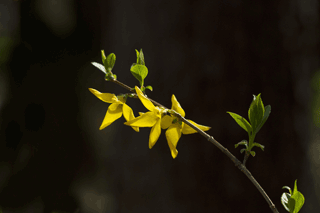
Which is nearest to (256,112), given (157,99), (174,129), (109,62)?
(174,129)

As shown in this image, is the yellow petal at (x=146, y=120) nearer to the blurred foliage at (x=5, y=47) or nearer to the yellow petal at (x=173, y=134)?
the yellow petal at (x=173, y=134)

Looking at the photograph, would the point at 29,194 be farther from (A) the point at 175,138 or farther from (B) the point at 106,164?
(A) the point at 175,138

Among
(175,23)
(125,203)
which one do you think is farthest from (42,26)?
(125,203)

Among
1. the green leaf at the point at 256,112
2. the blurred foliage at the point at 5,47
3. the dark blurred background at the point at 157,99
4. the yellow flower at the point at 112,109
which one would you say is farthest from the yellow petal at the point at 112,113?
the blurred foliage at the point at 5,47

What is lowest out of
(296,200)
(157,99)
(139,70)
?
(157,99)

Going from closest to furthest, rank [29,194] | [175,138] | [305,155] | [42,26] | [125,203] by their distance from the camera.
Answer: [175,138] → [305,155] → [125,203] → [29,194] → [42,26]

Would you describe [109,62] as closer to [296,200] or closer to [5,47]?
[296,200]

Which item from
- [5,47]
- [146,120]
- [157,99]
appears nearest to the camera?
[146,120]
